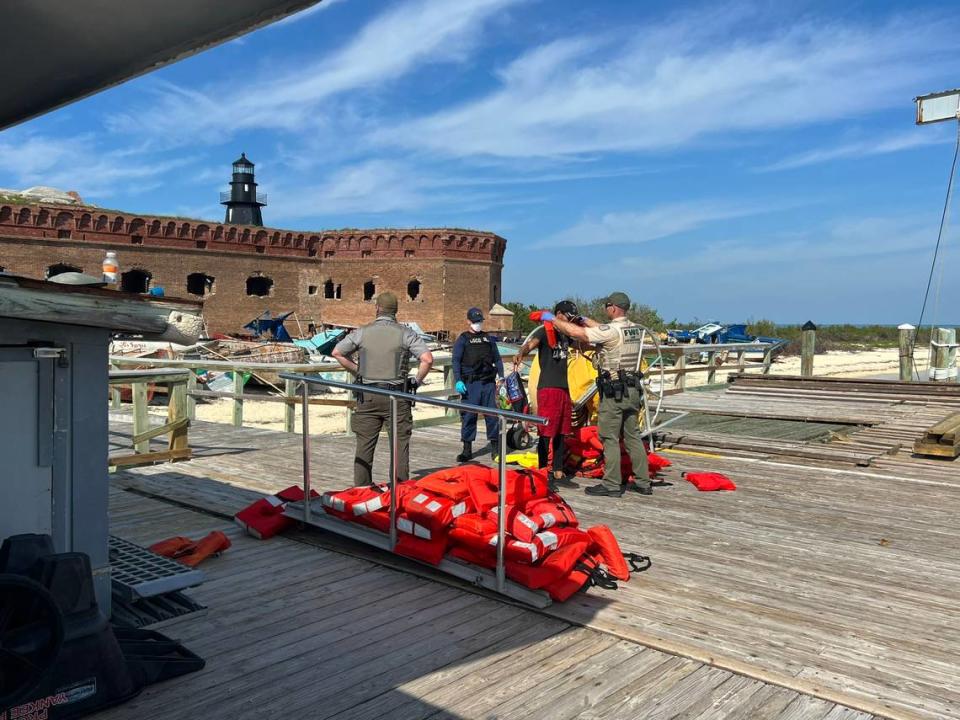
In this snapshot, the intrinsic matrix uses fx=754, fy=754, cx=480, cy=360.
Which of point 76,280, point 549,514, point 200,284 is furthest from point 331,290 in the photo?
point 76,280

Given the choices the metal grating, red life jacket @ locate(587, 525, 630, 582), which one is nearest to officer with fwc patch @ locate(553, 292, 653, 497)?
red life jacket @ locate(587, 525, 630, 582)

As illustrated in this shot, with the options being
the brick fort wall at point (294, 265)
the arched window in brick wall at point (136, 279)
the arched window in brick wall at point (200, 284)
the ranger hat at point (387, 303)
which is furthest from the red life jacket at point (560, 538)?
the arched window in brick wall at point (200, 284)

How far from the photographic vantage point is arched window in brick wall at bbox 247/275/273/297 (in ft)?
148

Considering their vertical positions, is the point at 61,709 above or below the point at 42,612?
below

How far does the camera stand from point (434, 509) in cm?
478

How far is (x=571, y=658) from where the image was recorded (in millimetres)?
3654

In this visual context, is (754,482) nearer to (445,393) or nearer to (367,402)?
(367,402)

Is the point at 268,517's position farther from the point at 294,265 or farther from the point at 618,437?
the point at 294,265

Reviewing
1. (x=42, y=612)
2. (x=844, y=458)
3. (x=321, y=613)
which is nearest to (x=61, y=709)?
(x=42, y=612)

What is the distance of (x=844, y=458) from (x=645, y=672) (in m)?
6.10

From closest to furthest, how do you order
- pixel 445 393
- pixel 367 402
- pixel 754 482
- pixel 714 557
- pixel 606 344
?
pixel 714 557 < pixel 367 402 < pixel 606 344 < pixel 754 482 < pixel 445 393

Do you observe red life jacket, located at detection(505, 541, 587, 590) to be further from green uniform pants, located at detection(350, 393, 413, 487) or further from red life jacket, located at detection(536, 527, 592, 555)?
green uniform pants, located at detection(350, 393, 413, 487)

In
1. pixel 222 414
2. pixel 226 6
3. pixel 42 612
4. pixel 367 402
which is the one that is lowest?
pixel 222 414

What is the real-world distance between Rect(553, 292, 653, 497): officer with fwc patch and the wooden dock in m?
0.31
